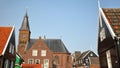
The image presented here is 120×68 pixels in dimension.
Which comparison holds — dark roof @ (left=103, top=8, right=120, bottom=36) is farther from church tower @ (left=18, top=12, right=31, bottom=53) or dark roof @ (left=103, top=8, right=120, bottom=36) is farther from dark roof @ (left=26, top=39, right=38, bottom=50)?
church tower @ (left=18, top=12, right=31, bottom=53)

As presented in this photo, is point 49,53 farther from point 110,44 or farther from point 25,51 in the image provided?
point 110,44

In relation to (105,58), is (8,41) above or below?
above

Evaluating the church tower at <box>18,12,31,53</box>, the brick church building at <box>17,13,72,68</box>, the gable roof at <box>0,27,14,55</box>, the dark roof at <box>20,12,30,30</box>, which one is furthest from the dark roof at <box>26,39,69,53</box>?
the gable roof at <box>0,27,14,55</box>

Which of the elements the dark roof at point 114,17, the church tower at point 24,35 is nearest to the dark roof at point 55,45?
the church tower at point 24,35

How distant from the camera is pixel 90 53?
7338 cm

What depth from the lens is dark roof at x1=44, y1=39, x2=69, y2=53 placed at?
6644cm

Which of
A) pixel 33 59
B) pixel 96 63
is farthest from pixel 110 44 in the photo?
pixel 33 59

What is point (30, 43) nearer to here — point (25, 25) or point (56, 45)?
point (25, 25)

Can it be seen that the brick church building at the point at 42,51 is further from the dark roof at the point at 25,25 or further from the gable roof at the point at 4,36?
the gable roof at the point at 4,36

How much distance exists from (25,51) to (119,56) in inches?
1979

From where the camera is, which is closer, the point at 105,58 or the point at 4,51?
the point at 105,58

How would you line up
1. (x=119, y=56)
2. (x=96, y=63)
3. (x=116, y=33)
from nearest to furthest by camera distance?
(x=119, y=56)
(x=116, y=33)
(x=96, y=63)

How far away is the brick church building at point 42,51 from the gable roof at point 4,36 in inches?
1275

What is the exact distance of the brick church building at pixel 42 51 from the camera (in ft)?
195
